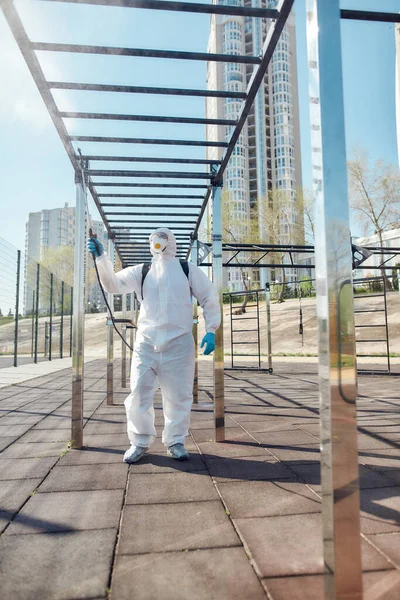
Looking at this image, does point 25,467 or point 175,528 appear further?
point 25,467

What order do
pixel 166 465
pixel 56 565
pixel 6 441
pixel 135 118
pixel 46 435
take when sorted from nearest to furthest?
pixel 56 565 → pixel 166 465 → pixel 135 118 → pixel 6 441 → pixel 46 435

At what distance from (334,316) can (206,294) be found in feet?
7.31

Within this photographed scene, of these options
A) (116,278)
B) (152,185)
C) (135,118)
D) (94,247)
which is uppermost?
(135,118)

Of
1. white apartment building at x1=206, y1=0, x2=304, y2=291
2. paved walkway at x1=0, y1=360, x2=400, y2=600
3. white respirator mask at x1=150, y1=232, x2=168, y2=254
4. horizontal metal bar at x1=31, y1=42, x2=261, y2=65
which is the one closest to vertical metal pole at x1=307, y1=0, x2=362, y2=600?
paved walkway at x1=0, y1=360, x2=400, y2=600

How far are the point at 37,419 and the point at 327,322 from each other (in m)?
4.13

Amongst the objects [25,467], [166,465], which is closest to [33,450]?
[25,467]

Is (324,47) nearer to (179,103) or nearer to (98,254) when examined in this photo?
(179,103)

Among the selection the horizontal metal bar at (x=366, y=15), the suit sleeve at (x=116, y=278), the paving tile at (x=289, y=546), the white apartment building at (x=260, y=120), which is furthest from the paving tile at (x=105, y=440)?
the white apartment building at (x=260, y=120)

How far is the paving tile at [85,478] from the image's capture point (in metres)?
2.39

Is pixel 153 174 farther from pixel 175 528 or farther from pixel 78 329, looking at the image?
pixel 175 528

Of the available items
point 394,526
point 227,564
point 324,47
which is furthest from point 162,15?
point 394,526

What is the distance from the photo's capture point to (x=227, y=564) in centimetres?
152

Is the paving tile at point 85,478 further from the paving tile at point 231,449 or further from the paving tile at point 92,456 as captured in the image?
the paving tile at point 231,449

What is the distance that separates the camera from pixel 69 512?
203cm
